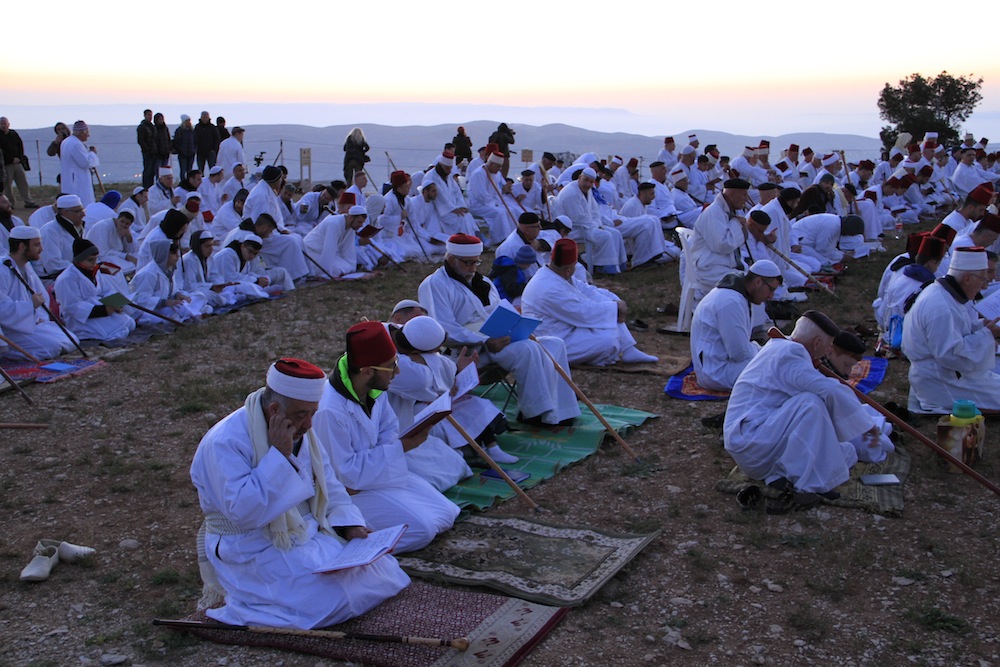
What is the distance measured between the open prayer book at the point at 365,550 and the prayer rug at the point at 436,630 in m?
0.26

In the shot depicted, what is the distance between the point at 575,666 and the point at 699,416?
355cm

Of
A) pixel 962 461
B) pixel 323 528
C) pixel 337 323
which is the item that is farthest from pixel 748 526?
pixel 337 323

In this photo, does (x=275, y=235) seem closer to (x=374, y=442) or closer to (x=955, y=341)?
(x=374, y=442)

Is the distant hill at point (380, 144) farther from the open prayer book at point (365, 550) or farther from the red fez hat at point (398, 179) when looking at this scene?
the open prayer book at point (365, 550)

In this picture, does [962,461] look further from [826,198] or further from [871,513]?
[826,198]

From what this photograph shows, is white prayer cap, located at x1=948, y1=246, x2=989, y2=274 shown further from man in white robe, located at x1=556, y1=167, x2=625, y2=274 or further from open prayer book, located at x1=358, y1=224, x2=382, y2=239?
open prayer book, located at x1=358, y1=224, x2=382, y2=239

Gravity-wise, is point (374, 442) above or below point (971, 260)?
below

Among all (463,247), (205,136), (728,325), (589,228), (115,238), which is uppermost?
(205,136)

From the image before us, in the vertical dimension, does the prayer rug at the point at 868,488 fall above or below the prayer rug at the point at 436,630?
above

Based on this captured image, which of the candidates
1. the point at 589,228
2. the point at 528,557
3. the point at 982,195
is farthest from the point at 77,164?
the point at 528,557

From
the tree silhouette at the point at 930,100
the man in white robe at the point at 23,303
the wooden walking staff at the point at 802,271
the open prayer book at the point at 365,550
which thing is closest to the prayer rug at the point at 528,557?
the open prayer book at the point at 365,550

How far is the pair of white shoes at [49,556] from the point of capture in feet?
15.5

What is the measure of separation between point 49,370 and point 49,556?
383 centimetres

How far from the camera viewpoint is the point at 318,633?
3.96 metres
